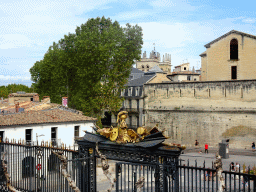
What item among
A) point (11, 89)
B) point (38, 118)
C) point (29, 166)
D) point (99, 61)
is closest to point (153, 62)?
point (11, 89)

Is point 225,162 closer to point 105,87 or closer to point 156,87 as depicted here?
point 105,87

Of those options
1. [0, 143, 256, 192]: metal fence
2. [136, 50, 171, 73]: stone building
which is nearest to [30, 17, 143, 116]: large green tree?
[0, 143, 256, 192]: metal fence

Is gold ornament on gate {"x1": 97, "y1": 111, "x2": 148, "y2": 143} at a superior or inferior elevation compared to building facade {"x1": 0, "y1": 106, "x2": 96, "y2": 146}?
superior

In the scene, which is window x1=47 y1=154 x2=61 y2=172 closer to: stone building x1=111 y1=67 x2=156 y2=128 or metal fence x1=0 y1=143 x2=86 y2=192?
metal fence x1=0 y1=143 x2=86 y2=192

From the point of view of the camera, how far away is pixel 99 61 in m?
39.5

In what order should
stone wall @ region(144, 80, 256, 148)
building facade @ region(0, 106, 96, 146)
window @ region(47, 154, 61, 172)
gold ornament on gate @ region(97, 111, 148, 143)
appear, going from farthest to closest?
stone wall @ region(144, 80, 256, 148) → building facade @ region(0, 106, 96, 146) → window @ region(47, 154, 61, 172) → gold ornament on gate @ region(97, 111, 148, 143)

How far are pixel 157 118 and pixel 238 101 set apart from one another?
13.3 m

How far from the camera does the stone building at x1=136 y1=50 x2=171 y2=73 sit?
138500 millimetres

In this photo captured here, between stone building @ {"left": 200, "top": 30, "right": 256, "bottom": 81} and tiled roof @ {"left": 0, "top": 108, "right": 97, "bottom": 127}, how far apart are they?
86.1 feet

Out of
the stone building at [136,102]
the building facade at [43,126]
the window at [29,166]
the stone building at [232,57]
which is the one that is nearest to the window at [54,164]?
the window at [29,166]

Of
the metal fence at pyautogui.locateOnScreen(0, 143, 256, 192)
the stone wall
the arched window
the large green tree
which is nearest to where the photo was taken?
the metal fence at pyautogui.locateOnScreen(0, 143, 256, 192)

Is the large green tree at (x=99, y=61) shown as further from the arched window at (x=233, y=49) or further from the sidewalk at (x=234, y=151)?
the arched window at (x=233, y=49)

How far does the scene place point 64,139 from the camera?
93.9 ft

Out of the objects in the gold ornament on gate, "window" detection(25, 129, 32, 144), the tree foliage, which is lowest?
"window" detection(25, 129, 32, 144)
